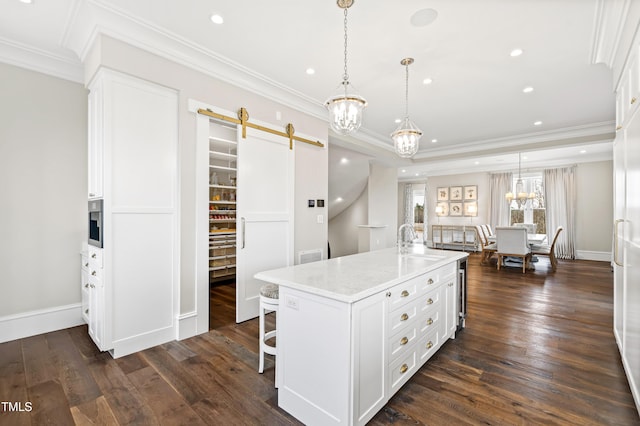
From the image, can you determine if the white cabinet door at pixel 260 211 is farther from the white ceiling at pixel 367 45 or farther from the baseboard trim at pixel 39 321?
the baseboard trim at pixel 39 321

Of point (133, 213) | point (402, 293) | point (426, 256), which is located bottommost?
point (402, 293)

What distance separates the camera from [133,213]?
2.58 meters

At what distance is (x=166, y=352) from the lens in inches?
101

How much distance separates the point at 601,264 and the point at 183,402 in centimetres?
923

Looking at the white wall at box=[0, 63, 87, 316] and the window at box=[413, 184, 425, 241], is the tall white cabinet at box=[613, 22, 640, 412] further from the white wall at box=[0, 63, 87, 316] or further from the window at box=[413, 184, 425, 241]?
the window at box=[413, 184, 425, 241]

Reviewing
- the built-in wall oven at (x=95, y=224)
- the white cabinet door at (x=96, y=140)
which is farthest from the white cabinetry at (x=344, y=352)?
the white cabinet door at (x=96, y=140)

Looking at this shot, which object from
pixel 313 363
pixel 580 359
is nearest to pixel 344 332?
pixel 313 363

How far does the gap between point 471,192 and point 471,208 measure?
0.54 metres

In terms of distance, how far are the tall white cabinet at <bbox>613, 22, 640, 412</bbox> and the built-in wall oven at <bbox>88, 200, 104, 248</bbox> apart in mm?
3906

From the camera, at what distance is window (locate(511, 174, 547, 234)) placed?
8.52 metres

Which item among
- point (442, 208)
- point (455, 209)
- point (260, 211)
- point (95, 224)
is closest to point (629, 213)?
point (260, 211)

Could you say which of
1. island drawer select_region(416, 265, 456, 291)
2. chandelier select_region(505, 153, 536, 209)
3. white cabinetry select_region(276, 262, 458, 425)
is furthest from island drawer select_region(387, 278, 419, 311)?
chandelier select_region(505, 153, 536, 209)

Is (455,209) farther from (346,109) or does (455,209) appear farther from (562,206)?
(346,109)

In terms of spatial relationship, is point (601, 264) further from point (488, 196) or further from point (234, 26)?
point (234, 26)
